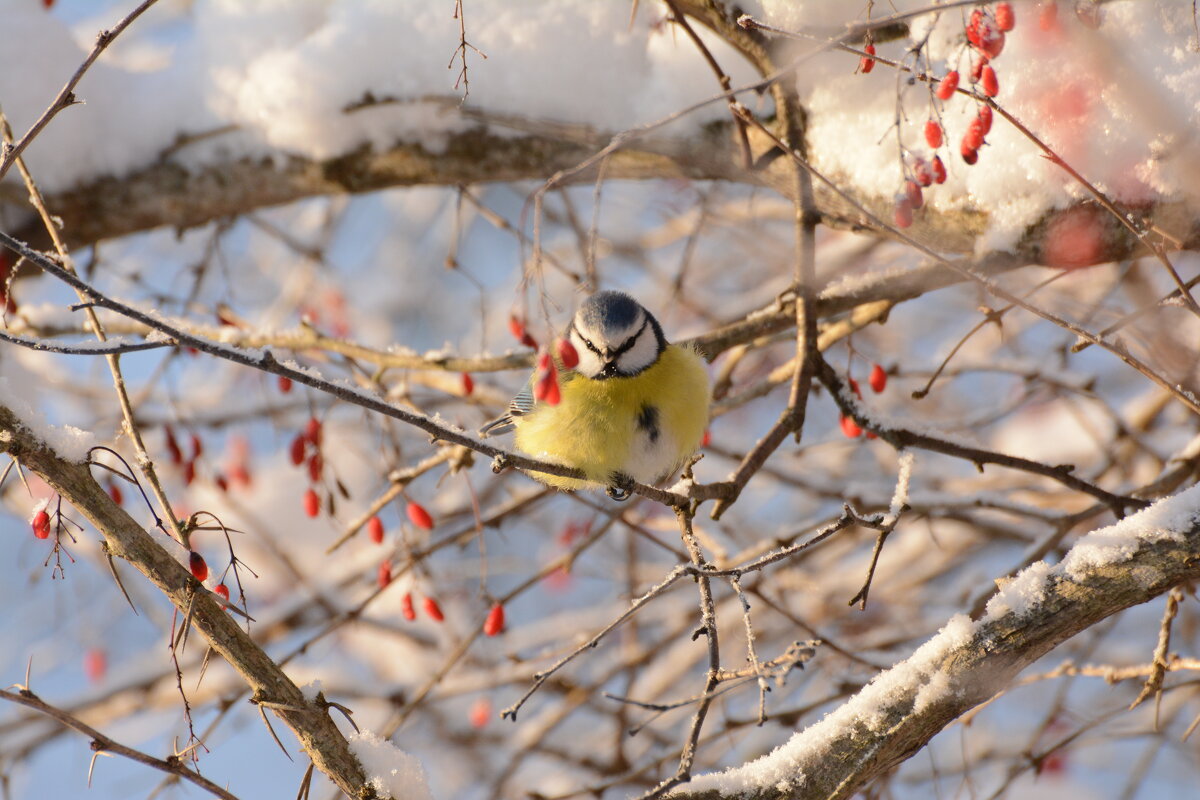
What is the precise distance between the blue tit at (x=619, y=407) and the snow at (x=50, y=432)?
1.12 meters

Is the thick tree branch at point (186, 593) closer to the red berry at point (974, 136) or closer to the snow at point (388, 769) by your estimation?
the snow at point (388, 769)

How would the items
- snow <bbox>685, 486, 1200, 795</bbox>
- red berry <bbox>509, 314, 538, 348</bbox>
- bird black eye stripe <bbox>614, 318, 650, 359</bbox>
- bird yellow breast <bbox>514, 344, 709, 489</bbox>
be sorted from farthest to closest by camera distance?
red berry <bbox>509, 314, 538, 348</bbox>, bird black eye stripe <bbox>614, 318, 650, 359</bbox>, bird yellow breast <bbox>514, 344, 709, 489</bbox>, snow <bbox>685, 486, 1200, 795</bbox>

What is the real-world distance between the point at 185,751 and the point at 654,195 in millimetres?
3644

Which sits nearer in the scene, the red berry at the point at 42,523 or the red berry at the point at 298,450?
the red berry at the point at 42,523

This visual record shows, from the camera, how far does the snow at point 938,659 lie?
1.55 meters

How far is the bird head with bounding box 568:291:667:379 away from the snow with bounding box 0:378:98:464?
1.25 meters

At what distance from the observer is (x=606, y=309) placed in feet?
8.14

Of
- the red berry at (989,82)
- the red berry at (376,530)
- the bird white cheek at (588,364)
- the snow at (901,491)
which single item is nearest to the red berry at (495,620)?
the red berry at (376,530)

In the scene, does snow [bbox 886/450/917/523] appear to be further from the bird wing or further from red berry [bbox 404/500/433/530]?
red berry [bbox 404/500/433/530]

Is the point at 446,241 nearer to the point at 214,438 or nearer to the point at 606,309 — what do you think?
the point at 214,438

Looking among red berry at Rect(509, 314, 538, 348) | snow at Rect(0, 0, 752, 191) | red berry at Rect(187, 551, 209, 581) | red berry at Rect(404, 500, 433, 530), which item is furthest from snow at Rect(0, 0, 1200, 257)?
red berry at Rect(187, 551, 209, 581)

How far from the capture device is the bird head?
2.45 m

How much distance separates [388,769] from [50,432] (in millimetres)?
732

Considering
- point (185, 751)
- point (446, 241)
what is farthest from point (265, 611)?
point (185, 751)
